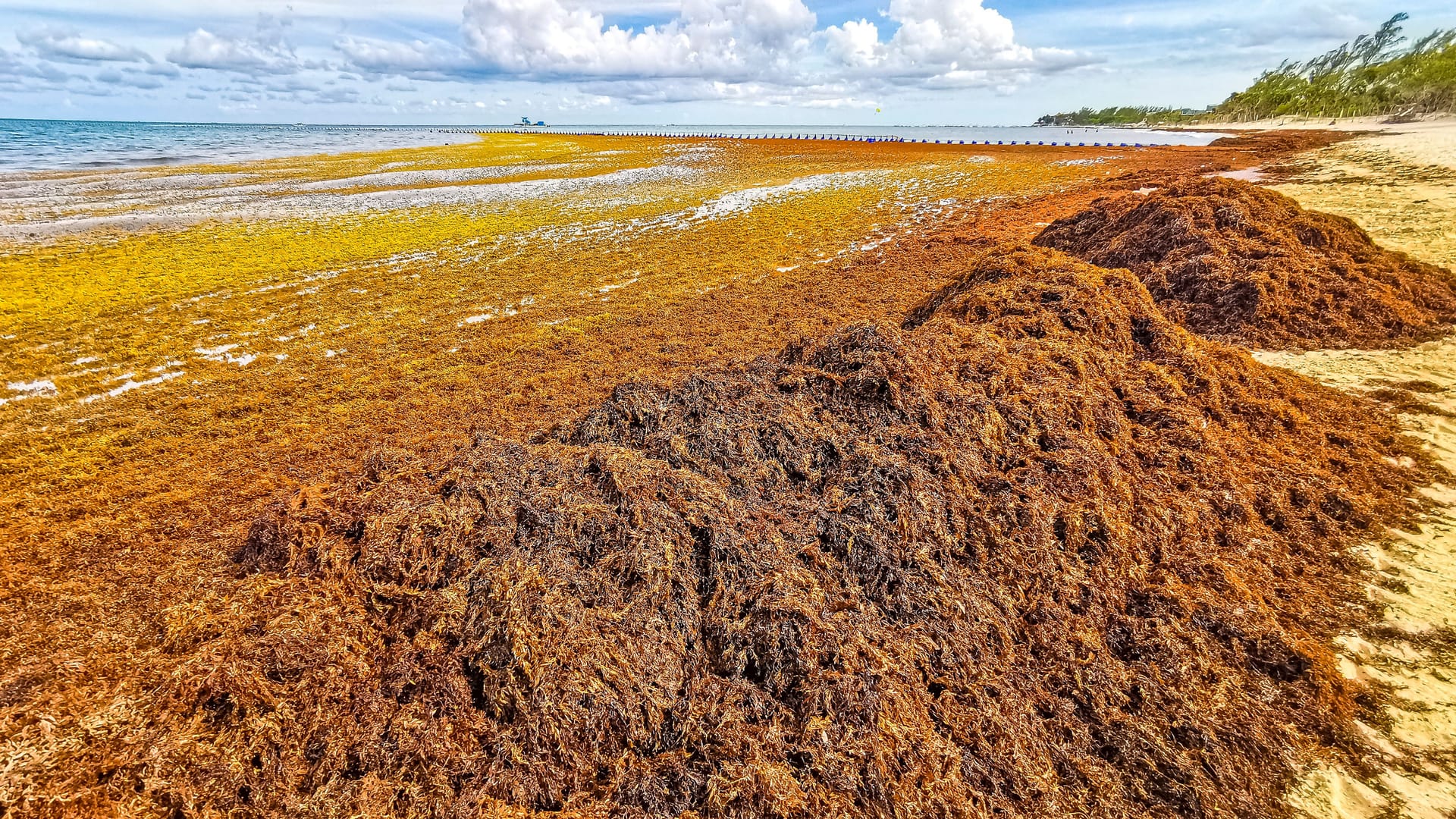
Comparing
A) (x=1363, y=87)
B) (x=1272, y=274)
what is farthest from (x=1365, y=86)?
(x=1272, y=274)

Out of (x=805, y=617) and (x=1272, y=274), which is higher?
(x=1272, y=274)

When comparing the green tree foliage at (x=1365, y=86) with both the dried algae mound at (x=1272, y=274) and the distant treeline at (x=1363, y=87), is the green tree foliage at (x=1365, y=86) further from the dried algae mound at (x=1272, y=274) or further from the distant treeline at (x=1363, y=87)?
the dried algae mound at (x=1272, y=274)

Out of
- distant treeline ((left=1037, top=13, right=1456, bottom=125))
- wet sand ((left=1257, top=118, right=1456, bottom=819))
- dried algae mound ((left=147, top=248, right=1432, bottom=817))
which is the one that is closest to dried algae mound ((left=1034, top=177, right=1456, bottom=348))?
wet sand ((left=1257, top=118, right=1456, bottom=819))

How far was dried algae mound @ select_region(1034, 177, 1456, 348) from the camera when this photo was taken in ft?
32.5

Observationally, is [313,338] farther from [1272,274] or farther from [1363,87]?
[1363,87]

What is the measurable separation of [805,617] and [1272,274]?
41.1 ft

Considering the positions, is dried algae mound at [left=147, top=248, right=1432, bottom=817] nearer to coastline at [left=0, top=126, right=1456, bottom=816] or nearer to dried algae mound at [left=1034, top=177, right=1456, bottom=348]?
coastline at [left=0, top=126, right=1456, bottom=816]

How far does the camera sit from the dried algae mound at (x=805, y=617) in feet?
10.9

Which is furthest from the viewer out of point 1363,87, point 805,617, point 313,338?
point 1363,87

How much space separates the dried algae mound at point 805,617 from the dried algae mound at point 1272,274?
188 inches

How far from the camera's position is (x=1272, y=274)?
10742mm

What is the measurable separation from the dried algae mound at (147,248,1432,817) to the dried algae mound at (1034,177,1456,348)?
4.78 metres

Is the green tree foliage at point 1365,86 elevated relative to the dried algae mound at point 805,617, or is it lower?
elevated

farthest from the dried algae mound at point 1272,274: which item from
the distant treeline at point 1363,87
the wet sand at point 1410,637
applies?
the distant treeline at point 1363,87
